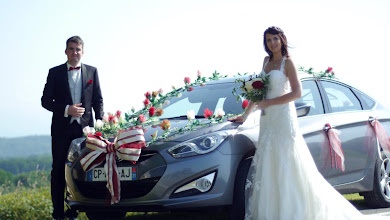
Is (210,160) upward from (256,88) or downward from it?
downward

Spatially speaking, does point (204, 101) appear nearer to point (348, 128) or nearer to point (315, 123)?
point (315, 123)

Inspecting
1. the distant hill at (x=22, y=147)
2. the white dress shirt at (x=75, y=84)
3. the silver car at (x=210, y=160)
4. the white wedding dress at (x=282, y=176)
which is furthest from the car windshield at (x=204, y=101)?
the distant hill at (x=22, y=147)

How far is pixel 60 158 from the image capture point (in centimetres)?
632

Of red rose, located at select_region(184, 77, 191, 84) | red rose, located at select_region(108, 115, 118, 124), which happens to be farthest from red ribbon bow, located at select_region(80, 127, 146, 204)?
red rose, located at select_region(184, 77, 191, 84)

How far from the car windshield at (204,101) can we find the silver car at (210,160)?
1 centimetres

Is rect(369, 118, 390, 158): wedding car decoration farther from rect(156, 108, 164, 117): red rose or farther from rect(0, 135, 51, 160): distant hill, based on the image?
rect(0, 135, 51, 160): distant hill

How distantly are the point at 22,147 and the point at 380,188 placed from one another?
190833 millimetres

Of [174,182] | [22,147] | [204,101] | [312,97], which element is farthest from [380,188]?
[22,147]

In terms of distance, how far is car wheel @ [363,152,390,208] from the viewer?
7.24 m

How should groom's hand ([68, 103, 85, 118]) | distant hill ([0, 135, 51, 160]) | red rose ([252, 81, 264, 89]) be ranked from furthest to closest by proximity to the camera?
distant hill ([0, 135, 51, 160])
groom's hand ([68, 103, 85, 118])
red rose ([252, 81, 264, 89])

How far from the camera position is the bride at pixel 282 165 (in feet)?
16.9

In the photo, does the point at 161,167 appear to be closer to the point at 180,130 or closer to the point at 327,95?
the point at 180,130

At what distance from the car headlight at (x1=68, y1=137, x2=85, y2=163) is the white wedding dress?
1.84 m

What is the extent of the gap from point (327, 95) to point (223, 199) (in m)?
2.43
